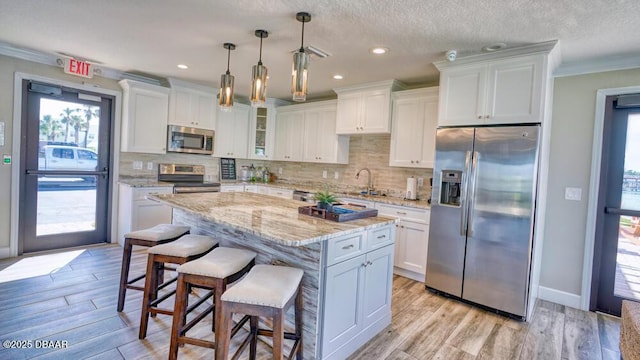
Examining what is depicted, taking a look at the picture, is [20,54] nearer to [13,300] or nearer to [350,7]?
[13,300]

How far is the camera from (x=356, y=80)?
4.24 metres

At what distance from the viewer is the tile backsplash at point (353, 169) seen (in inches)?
176

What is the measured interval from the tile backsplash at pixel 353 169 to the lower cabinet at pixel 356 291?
1.98 m

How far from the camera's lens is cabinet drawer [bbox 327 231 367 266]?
1950 millimetres

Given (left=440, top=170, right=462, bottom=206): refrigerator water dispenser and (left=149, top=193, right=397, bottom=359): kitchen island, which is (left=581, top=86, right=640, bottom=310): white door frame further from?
(left=149, top=193, right=397, bottom=359): kitchen island

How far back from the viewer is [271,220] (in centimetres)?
214

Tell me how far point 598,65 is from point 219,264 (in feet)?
12.5

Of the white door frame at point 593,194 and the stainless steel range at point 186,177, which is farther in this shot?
the stainless steel range at point 186,177

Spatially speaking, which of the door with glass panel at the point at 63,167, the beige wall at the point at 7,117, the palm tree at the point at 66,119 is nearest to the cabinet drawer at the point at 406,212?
the door with glass panel at the point at 63,167

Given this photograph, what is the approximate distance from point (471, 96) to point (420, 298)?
6.78ft

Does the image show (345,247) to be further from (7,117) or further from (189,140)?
(7,117)

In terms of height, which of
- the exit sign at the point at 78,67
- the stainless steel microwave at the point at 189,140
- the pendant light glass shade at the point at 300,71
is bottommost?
the stainless steel microwave at the point at 189,140

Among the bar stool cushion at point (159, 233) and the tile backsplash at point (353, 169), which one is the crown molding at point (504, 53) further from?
the bar stool cushion at point (159, 233)

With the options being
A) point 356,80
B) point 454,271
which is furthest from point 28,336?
point 356,80
